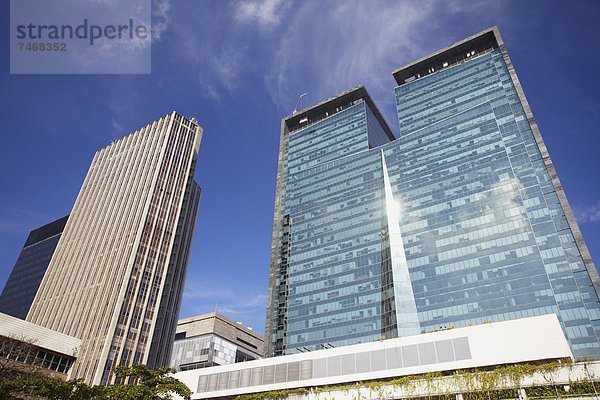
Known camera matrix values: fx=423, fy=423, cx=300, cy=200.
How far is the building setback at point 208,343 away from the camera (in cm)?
13688

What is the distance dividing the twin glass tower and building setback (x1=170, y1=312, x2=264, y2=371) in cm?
4051

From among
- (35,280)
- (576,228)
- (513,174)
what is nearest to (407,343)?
(576,228)

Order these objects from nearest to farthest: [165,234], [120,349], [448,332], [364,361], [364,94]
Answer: [448,332] < [364,361] < [120,349] < [165,234] < [364,94]

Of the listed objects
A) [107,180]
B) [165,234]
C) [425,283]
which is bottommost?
[425,283]

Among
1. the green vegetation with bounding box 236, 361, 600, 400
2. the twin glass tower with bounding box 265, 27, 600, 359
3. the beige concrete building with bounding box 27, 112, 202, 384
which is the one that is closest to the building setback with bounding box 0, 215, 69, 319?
the beige concrete building with bounding box 27, 112, 202, 384

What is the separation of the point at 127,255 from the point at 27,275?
416 ft

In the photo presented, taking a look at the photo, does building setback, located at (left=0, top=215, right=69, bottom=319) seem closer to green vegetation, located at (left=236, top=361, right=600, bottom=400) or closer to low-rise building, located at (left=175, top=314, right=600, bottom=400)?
low-rise building, located at (left=175, top=314, right=600, bottom=400)

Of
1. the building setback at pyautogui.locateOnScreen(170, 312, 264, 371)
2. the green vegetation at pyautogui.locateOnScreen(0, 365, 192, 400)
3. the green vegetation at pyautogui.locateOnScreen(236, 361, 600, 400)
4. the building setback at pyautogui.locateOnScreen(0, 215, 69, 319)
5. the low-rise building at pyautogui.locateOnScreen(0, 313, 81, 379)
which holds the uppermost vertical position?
the building setback at pyautogui.locateOnScreen(0, 215, 69, 319)

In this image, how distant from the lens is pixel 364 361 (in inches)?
1933

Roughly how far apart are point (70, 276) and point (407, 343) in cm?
8553

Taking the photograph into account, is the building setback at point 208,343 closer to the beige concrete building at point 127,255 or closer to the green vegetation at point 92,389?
the beige concrete building at point 127,255

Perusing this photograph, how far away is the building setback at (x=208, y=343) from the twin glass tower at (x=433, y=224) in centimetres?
4051

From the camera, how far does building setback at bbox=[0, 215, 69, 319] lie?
7067 inches

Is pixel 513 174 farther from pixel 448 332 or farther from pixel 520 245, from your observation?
pixel 448 332
